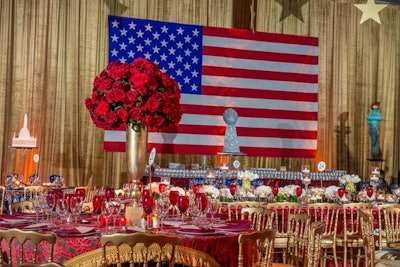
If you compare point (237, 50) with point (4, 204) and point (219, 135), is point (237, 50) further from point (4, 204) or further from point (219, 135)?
point (4, 204)

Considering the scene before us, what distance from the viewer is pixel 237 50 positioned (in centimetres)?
A: 1108

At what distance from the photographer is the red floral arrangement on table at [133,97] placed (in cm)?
389

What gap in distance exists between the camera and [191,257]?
3.48 m

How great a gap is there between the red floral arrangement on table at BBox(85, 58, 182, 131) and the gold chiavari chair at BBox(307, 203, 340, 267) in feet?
7.94

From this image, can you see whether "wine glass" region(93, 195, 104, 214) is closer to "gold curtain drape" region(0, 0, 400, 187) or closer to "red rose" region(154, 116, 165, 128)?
"red rose" region(154, 116, 165, 128)

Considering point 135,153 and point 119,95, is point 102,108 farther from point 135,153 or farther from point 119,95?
point 135,153

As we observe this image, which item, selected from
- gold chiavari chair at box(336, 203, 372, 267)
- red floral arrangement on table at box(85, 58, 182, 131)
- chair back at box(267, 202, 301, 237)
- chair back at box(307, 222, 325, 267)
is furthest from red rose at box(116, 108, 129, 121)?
gold chiavari chair at box(336, 203, 372, 267)

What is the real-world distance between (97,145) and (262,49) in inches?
131

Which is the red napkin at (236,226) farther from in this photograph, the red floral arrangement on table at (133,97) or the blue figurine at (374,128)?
the blue figurine at (374,128)

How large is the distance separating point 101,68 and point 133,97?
6.51m

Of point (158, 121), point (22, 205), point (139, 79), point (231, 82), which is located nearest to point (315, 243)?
point (158, 121)

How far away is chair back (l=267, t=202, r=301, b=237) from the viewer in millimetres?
5762

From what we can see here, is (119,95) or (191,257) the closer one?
(191,257)

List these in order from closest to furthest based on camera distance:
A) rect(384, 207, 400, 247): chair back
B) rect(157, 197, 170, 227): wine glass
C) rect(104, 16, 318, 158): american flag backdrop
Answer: rect(157, 197, 170, 227): wine glass, rect(384, 207, 400, 247): chair back, rect(104, 16, 318, 158): american flag backdrop
